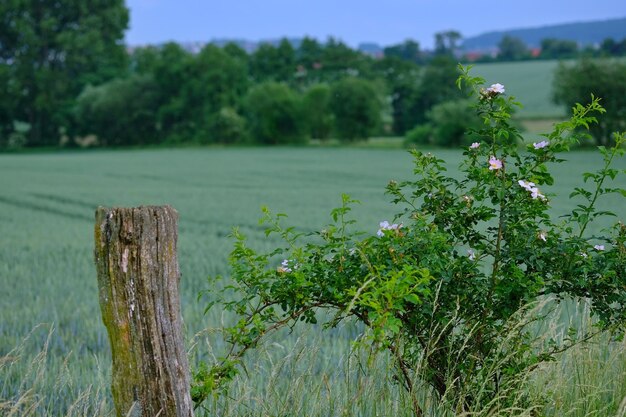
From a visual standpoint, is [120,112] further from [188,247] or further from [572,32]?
[572,32]

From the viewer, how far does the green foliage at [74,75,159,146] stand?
6638 cm

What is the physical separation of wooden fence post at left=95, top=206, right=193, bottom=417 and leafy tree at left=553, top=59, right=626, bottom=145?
47163 mm


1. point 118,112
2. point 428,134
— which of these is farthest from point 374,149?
point 118,112

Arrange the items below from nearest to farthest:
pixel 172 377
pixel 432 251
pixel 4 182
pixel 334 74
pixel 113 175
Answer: pixel 172 377, pixel 432 251, pixel 4 182, pixel 113 175, pixel 334 74

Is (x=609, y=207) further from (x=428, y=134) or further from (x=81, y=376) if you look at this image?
(x=428, y=134)

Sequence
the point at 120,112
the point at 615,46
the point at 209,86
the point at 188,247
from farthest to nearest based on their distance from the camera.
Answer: the point at 615,46, the point at 209,86, the point at 120,112, the point at 188,247

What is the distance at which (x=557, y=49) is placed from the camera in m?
108

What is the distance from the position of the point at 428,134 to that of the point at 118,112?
25135 millimetres

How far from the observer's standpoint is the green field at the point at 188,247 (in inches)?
192

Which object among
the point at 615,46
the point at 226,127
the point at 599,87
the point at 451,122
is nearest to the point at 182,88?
the point at 226,127

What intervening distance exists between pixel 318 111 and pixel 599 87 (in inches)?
793

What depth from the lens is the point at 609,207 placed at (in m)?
20.8

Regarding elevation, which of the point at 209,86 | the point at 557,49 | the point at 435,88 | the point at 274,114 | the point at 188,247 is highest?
the point at 557,49

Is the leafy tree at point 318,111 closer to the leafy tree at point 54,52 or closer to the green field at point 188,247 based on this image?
the green field at point 188,247
